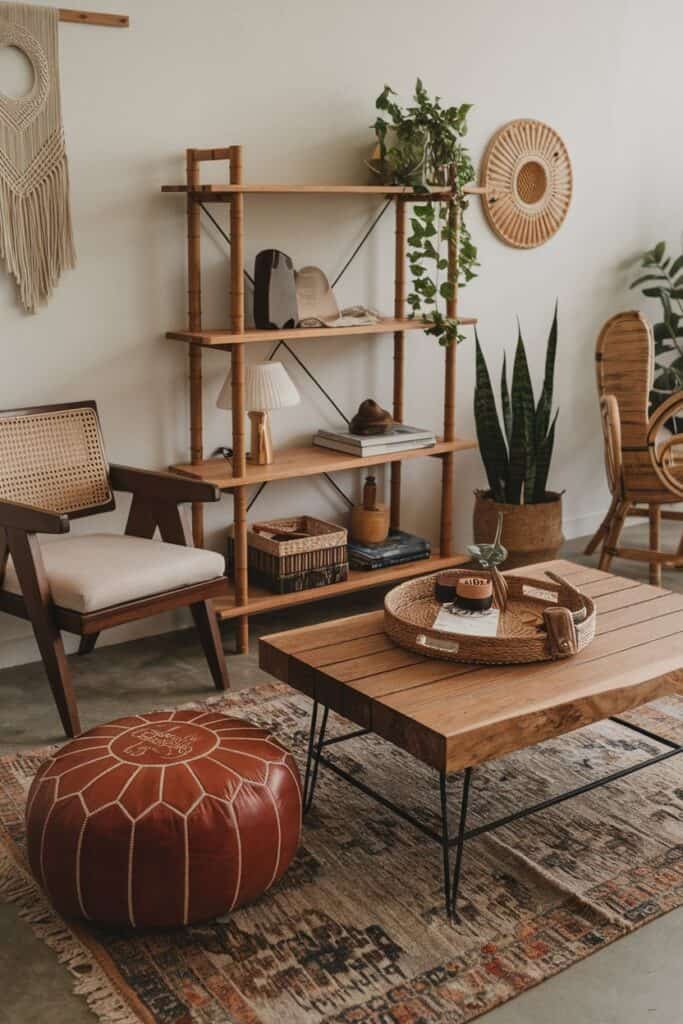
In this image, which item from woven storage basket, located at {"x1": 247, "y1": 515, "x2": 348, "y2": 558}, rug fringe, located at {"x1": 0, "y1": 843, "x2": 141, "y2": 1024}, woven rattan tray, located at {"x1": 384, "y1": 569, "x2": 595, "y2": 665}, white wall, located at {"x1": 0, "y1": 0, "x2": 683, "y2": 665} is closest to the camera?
rug fringe, located at {"x1": 0, "y1": 843, "x2": 141, "y2": 1024}

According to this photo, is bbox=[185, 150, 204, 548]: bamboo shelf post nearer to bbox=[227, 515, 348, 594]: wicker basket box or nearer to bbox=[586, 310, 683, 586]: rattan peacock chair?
bbox=[227, 515, 348, 594]: wicker basket box

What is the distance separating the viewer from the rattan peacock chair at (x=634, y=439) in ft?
13.6

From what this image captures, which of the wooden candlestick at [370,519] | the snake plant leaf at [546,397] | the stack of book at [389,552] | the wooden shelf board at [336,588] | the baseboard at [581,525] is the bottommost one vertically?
the baseboard at [581,525]

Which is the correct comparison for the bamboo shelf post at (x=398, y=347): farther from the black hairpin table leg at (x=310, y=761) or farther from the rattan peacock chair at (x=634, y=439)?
the black hairpin table leg at (x=310, y=761)

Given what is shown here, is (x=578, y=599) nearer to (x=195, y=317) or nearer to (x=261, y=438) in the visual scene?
A: (x=261, y=438)

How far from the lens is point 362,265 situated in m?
4.11

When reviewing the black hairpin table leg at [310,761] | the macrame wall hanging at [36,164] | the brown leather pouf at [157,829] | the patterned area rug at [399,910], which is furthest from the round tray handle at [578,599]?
the macrame wall hanging at [36,164]

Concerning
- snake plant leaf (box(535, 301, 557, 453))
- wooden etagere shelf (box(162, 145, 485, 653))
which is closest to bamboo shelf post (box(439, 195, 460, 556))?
wooden etagere shelf (box(162, 145, 485, 653))

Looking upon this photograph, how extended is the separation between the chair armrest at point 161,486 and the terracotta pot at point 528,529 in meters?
1.32

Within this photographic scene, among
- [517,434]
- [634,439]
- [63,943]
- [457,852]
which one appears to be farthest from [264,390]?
[63,943]

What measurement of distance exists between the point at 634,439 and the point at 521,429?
42 centimetres

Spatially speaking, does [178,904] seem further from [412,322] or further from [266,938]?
[412,322]

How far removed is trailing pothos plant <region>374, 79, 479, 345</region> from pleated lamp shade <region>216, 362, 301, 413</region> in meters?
0.59

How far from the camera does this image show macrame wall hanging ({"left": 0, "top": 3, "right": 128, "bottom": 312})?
128 inches
